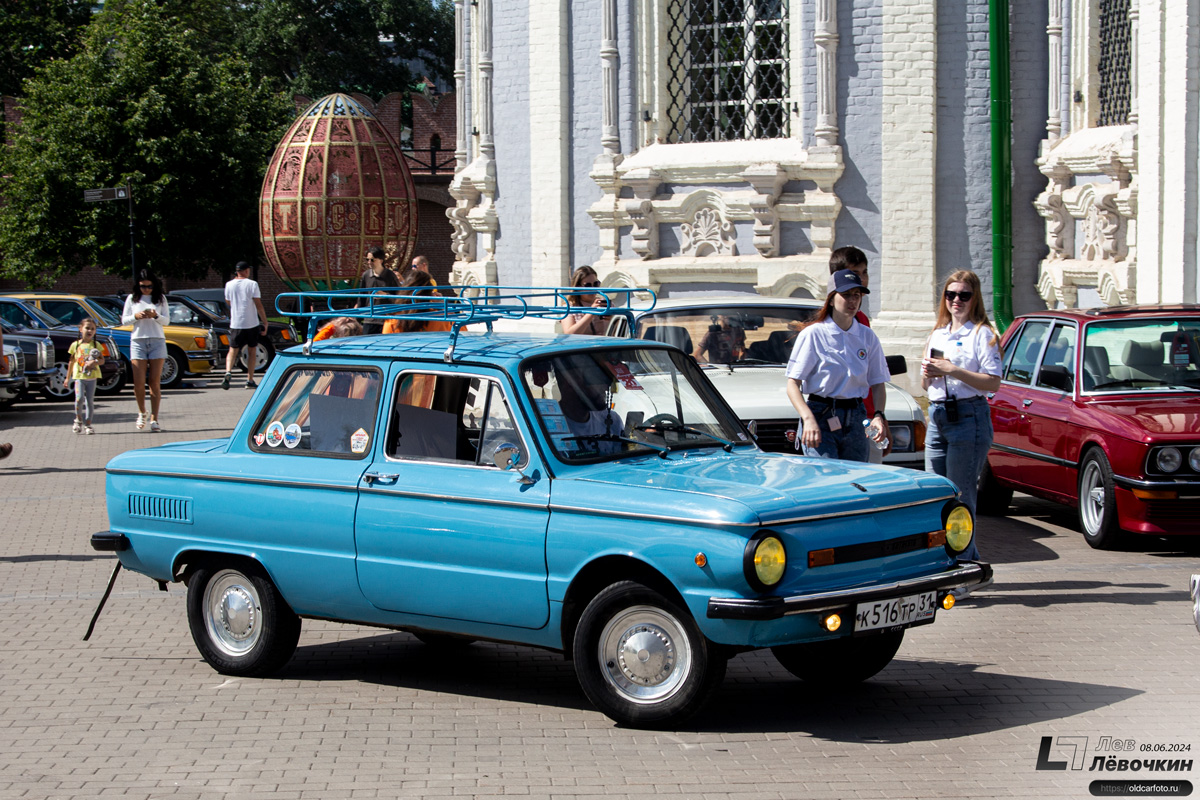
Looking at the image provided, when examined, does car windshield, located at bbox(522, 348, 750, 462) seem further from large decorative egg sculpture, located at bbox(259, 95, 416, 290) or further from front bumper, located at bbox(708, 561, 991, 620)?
large decorative egg sculpture, located at bbox(259, 95, 416, 290)

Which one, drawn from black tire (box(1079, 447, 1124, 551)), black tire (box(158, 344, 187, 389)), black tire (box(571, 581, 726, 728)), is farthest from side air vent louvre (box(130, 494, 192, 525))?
black tire (box(158, 344, 187, 389))

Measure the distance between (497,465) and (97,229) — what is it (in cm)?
3385

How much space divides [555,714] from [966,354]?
141 inches

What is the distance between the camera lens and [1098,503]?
10.2 meters

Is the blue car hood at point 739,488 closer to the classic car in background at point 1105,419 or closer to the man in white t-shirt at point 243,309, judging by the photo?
the classic car in background at point 1105,419

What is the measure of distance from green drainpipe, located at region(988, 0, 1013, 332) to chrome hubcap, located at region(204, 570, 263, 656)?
14388 millimetres

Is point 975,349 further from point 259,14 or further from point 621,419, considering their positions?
point 259,14

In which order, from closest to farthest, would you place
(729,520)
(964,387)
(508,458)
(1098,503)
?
(729,520) < (508,458) < (964,387) < (1098,503)

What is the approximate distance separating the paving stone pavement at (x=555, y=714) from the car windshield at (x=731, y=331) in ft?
9.00

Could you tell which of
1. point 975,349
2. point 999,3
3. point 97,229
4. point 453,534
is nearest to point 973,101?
point 999,3

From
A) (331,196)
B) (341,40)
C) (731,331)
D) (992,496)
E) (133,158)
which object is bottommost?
(992,496)

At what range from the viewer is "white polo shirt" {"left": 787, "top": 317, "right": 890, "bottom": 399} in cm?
808

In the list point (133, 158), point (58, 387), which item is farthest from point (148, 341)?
point (133, 158)

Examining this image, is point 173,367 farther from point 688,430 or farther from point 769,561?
point 769,561
